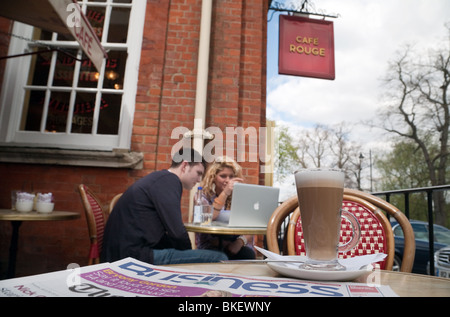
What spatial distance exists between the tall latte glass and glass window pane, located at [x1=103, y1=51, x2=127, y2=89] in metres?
3.15

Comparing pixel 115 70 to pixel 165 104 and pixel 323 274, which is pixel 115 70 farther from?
pixel 323 274

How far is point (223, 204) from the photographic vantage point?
8.24 ft

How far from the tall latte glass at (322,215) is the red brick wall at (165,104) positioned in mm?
2474

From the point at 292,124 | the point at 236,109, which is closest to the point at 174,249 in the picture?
the point at 236,109

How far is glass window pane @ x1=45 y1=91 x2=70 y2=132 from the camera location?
333 cm

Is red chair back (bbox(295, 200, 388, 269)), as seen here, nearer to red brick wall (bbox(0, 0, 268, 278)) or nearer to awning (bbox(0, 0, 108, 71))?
red brick wall (bbox(0, 0, 268, 278))

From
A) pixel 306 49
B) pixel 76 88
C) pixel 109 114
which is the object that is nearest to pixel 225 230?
pixel 109 114

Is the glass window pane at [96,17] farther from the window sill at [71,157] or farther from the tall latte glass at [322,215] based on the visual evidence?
the tall latte glass at [322,215]

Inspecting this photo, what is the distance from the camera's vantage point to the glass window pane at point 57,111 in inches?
131

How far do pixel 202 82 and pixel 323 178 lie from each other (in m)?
2.65

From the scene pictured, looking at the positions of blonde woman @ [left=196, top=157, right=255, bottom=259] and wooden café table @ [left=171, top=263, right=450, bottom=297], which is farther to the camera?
blonde woman @ [left=196, top=157, right=255, bottom=259]

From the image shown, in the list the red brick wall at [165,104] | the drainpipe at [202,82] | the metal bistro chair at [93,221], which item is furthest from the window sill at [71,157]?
the metal bistro chair at [93,221]

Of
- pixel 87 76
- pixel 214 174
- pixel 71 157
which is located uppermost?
pixel 87 76

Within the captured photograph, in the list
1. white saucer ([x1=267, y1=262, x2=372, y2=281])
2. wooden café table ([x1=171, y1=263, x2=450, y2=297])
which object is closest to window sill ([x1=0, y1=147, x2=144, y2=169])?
wooden café table ([x1=171, y1=263, x2=450, y2=297])
